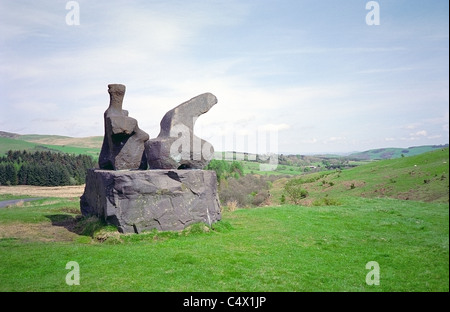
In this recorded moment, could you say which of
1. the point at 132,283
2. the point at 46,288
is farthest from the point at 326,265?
the point at 46,288

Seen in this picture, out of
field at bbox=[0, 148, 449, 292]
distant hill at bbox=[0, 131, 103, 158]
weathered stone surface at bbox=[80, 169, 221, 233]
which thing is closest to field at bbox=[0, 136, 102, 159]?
distant hill at bbox=[0, 131, 103, 158]

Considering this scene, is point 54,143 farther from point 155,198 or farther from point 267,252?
point 267,252

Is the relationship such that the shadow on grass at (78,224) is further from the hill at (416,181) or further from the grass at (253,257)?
the hill at (416,181)

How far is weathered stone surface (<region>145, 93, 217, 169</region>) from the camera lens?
14367 millimetres

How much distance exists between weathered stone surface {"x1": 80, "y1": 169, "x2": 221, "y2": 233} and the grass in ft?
1.68

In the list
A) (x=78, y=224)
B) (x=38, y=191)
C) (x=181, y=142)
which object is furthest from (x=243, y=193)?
(x=181, y=142)

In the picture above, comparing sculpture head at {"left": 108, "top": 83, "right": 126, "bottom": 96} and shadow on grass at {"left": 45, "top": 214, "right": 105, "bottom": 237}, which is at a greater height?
sculpture head at {"left": 108, "top": 83, "right": 126, "bottom": 96}

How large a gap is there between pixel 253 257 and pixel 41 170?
42.6m

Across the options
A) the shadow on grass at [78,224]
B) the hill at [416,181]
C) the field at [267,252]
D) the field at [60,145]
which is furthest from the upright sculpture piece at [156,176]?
the field at [60,145]

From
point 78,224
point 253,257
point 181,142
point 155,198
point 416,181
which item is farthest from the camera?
point 78,224

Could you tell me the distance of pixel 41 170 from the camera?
45406 millimetres

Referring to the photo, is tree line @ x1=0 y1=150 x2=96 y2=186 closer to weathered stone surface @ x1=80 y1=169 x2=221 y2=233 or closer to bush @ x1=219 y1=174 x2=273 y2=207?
bush @ x1=219 y1=174 x2=273 y2=207

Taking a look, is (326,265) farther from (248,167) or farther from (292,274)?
(248,167)
